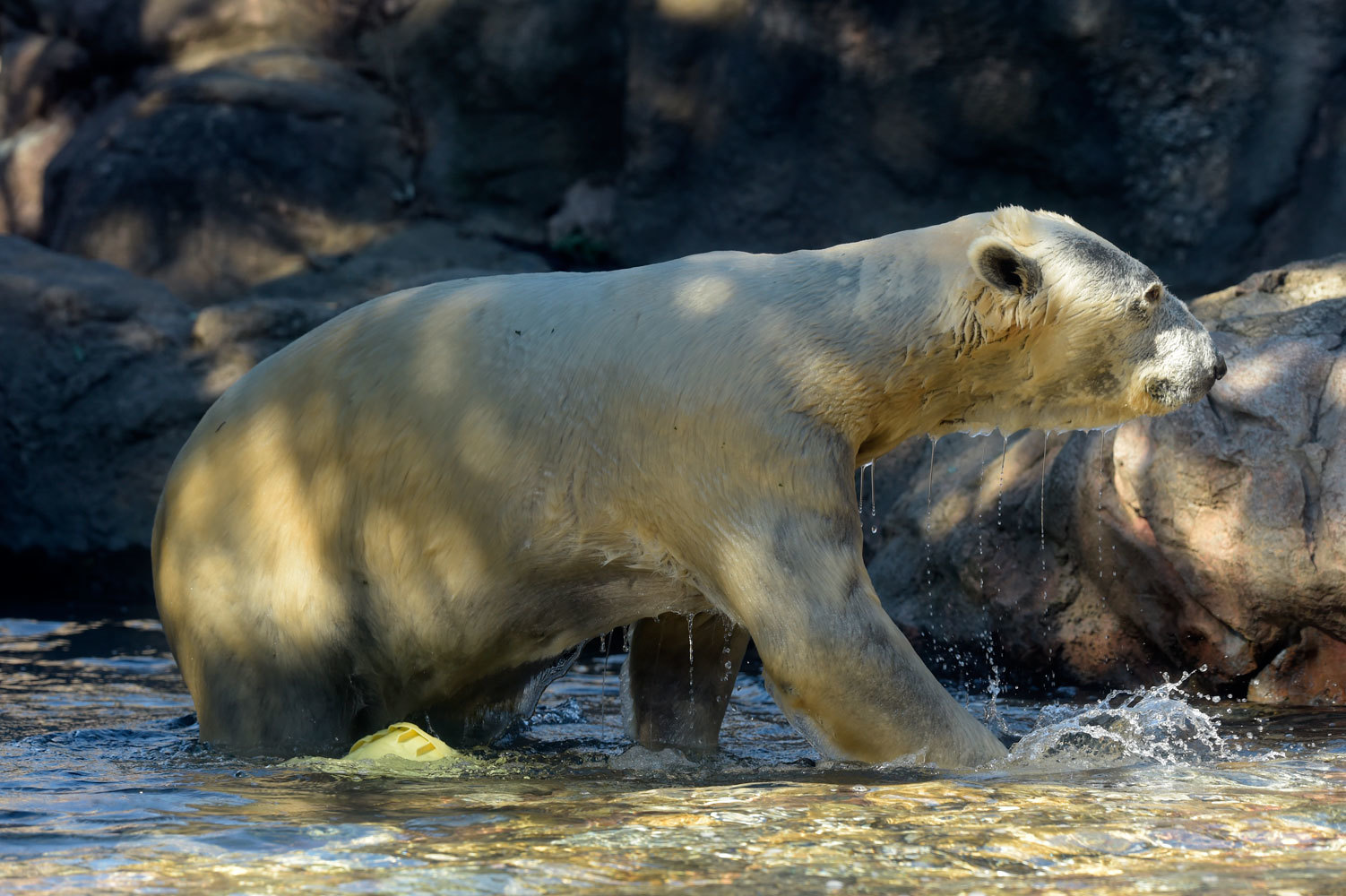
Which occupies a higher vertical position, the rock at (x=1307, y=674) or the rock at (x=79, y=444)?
the rock at (x=79, y=444)

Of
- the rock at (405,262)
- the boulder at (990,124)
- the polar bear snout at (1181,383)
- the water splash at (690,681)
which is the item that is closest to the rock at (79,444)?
the rock at (405,262)

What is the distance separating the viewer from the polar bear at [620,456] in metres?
4.29

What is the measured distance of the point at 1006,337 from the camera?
4.58 m

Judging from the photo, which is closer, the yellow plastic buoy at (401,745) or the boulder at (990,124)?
the yellow plastic buoy at (401,745)

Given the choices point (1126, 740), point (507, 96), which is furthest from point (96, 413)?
point (1126, 740)

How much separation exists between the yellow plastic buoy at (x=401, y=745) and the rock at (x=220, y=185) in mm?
8613

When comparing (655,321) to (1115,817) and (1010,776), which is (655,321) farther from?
(1115,817)

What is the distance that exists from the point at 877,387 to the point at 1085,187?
7.66 metres

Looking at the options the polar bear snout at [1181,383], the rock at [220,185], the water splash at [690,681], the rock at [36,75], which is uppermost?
the rock at [36,75]

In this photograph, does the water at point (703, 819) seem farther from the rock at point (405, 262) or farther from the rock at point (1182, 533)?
the rock at point (405, 262)

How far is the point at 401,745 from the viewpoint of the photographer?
4.65 meters

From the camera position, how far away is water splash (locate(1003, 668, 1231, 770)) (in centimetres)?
446

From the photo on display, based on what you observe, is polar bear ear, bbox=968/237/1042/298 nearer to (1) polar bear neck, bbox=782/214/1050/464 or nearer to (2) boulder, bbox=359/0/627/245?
(1) polar bear neck, bbox=782/214/1050/464

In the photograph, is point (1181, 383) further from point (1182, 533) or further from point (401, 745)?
point (401, 745)
